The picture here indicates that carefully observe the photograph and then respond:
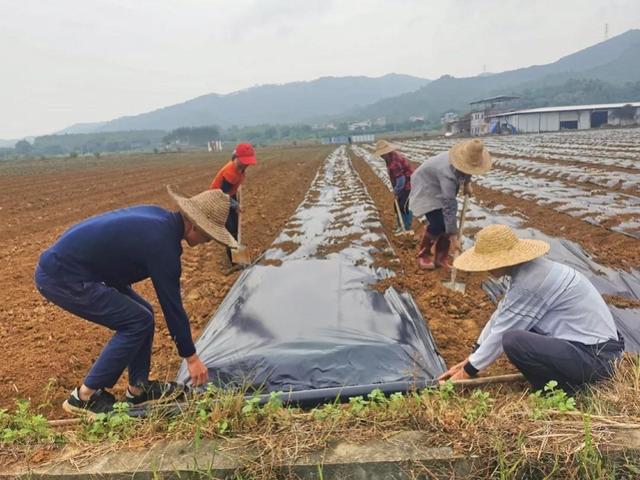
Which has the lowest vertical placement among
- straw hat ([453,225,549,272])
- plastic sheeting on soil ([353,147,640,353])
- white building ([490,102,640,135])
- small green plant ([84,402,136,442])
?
white building ([490,102,640,135])

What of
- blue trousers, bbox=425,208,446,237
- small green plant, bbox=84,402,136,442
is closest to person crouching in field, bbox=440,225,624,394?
small green plant, bbox=84,402,136,442

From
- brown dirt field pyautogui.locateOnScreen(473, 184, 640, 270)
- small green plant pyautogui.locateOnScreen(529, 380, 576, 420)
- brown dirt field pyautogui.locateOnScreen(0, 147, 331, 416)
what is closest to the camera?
small green plant pyautogui.locateOnScreen(529, 380, 576, 420)

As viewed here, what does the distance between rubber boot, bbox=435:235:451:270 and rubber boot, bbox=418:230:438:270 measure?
0.20ft

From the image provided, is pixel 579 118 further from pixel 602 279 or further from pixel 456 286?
pixel 456 286

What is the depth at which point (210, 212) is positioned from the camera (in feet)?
7.85

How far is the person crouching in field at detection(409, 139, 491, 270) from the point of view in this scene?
14.4ft

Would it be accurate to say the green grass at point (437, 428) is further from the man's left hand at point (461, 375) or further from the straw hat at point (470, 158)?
the straw hat at point (470, 158)

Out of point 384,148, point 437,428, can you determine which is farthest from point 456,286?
point 437,428

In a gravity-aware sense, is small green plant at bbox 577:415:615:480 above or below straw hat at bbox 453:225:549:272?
below

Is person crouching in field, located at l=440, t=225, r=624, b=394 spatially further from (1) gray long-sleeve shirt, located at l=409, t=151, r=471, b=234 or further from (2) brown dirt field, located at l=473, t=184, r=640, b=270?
(2) brown dirt field, located at l=473, t=184, r=640, b=270

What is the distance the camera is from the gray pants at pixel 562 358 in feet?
7.52

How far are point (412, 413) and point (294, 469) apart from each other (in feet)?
1.78

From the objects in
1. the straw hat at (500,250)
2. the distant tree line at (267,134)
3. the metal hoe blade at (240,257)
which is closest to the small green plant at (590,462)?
the straw hat at (500,250)

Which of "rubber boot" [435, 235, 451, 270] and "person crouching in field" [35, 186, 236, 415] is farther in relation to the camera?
"rubber boot" [435, 235, 451, 270]
